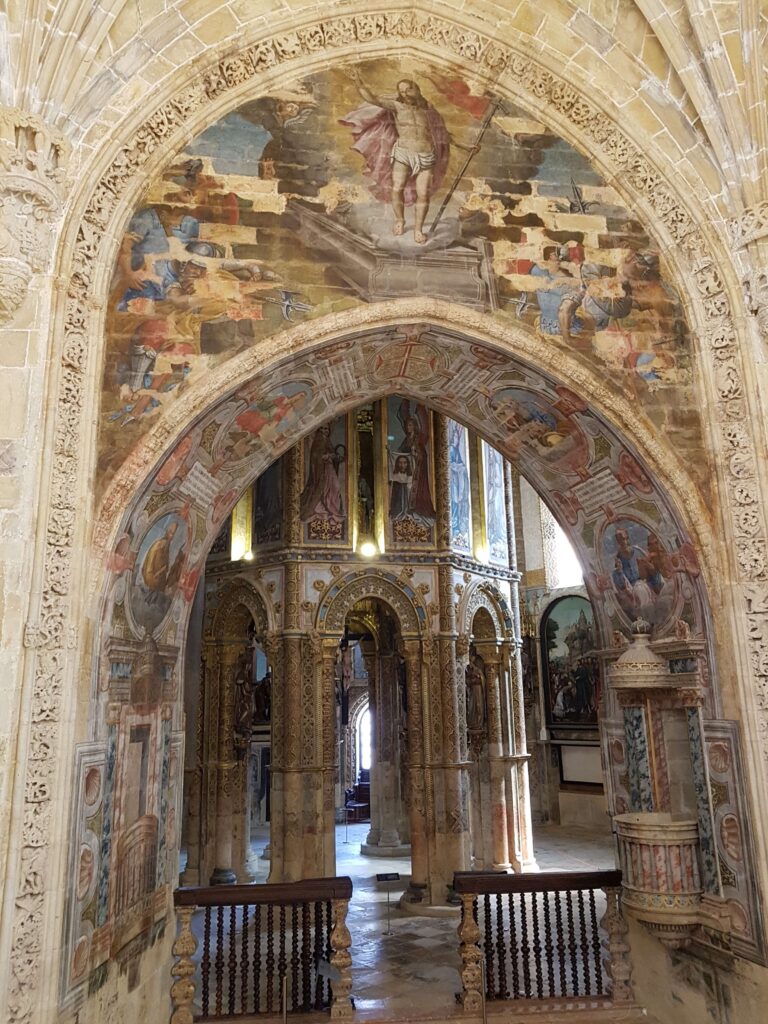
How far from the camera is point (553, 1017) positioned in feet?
23.8

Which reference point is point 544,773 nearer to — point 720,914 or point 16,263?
point 720,914

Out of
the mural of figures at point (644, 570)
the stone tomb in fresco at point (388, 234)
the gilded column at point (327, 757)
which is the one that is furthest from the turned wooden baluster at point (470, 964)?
the gilded column at point (327, 757)

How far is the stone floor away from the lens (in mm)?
8312

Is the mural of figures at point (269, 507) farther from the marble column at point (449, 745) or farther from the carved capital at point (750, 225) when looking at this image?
the carved capital at point (750, 225)

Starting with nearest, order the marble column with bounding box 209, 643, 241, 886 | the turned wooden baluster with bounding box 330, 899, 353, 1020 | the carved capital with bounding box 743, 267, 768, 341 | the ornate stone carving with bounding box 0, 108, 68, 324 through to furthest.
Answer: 1. the ornate stone carving with bounding box 0, 108, 68, 324
2. the carved capital with bounding box 743, 267, 768, 341
3. the turned wooden baluster with bounding box 330, 899, 353, 1020
4. the marble column with bounding box 209, 643, 241, 886

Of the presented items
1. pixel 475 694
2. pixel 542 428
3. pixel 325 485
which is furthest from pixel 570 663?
pixel 542 428

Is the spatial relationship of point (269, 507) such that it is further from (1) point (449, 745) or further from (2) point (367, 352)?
(2) point (367, 352)

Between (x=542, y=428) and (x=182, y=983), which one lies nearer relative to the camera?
(x=182, y=983)

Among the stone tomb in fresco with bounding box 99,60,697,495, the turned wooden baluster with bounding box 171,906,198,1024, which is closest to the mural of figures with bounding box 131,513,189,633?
the stone tomb in fresco with bounding box 99,60,697,495

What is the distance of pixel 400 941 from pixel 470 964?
3.33 meters

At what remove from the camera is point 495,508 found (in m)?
15.5

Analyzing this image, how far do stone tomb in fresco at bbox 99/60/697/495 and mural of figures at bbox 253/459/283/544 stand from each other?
20.2ft

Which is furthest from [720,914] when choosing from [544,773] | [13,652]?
[544,773]

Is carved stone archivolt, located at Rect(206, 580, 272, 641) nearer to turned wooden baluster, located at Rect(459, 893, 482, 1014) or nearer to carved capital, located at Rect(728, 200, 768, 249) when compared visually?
turned wooden baluster, located at Rect(459, 893, 482, 1014)
